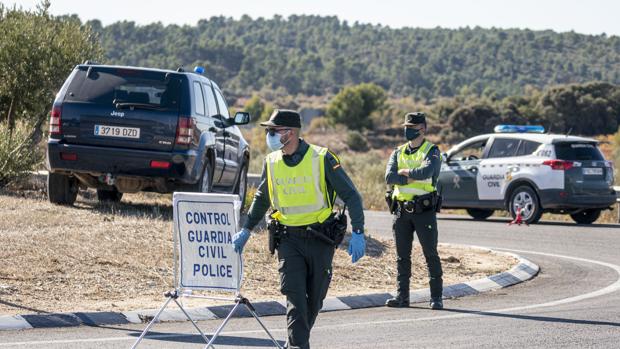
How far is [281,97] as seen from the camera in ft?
364

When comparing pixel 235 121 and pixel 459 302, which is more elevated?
pixel 235 121

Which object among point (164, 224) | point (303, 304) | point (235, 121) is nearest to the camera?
point (303, 304)

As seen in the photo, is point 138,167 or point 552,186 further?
point 552,186

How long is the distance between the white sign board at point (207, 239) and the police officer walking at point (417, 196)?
149 inches

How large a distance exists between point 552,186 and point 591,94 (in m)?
46.7

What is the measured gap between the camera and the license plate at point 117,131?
610 inches

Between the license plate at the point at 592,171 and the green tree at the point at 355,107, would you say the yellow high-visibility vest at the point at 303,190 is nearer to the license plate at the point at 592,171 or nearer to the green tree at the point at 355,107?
the license plate at the point at 592,171

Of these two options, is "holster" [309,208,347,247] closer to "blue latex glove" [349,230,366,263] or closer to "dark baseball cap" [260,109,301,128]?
"blue latex glove" [349,230,366,263]

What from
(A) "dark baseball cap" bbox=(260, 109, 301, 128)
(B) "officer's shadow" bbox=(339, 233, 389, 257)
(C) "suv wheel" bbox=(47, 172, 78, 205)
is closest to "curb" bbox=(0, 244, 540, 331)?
(B) "officer's shadow" bbox=(339, 233, 389, 257)

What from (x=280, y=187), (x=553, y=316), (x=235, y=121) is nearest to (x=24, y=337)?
(x=280, y=187)

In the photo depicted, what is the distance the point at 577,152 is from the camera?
22578 millimetres

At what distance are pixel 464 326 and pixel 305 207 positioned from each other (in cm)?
298

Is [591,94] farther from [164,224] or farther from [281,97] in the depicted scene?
[164,224]

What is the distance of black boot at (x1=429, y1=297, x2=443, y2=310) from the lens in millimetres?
11914
